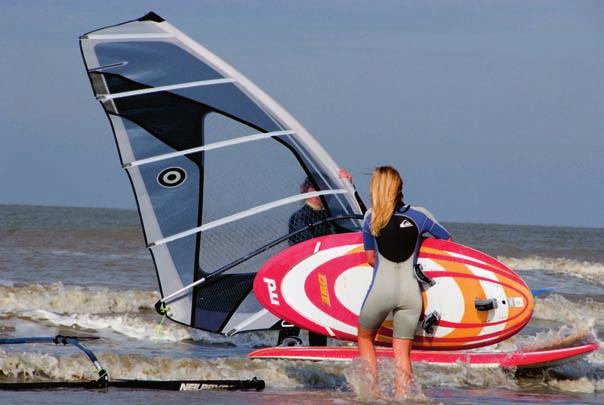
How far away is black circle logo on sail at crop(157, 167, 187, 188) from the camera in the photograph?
315 inches

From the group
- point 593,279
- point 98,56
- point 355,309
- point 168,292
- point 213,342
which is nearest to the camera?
point 355,309

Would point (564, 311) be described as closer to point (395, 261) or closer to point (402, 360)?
point (402, 360)

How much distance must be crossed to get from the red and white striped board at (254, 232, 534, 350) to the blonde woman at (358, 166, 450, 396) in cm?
65

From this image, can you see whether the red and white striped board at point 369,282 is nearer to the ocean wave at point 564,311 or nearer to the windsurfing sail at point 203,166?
the windsurfing sail at point 203,166

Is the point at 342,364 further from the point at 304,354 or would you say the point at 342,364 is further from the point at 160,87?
the point at 160,87

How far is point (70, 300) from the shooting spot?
12.2m

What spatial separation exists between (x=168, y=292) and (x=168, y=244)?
370 mm

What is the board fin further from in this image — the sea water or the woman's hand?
the woman's hand

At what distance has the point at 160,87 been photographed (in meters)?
7.77

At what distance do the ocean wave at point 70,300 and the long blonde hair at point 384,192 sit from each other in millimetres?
6529

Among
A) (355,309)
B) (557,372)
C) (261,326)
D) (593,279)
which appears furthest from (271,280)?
(593,279)

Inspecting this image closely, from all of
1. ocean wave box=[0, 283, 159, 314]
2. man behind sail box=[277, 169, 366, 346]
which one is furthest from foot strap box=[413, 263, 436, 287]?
ocean wave box=[0, 283, 159, 314]

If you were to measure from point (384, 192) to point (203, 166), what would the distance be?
252 cm

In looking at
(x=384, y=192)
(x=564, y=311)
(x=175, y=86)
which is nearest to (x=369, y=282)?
(x=384, y=192)
